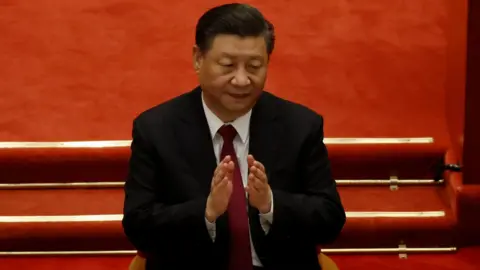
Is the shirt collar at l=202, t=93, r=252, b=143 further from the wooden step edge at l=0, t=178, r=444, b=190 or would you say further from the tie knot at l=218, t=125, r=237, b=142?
the wooden step edge at l=0, t=178, r=444, b=190

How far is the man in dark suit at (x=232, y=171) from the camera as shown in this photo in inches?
58.0

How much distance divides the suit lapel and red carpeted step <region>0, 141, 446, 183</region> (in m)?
1.05

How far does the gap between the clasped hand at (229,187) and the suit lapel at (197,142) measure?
0.27 ft

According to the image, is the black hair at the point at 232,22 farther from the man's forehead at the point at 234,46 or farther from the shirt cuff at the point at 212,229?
the shirt cuff at the point at 212,229

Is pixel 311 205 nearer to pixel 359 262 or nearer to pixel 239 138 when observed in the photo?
pixel 239 138

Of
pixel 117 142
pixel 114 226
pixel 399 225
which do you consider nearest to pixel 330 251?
pixel 399 225

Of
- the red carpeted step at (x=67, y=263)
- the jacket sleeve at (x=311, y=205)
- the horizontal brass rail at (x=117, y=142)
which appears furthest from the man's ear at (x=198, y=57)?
the horizontal brass rail at (x=117, y=142)

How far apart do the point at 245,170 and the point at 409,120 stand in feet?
4.12

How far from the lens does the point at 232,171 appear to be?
4.67ft

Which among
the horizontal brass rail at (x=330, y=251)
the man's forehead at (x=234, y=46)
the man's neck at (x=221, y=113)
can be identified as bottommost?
the horizontal brass rail at (x=330, y=251)

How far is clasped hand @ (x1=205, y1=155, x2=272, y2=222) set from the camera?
1412 millimetres

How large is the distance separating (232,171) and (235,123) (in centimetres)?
16

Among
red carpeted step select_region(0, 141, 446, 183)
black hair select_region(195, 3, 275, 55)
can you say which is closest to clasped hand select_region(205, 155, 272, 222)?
black hair select_region(195, 3, 275, 55)

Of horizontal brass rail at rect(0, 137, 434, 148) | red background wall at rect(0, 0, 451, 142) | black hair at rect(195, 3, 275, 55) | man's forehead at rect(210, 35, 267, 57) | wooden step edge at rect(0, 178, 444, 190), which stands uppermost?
black hair at rect(195, 3, 275, 55)
